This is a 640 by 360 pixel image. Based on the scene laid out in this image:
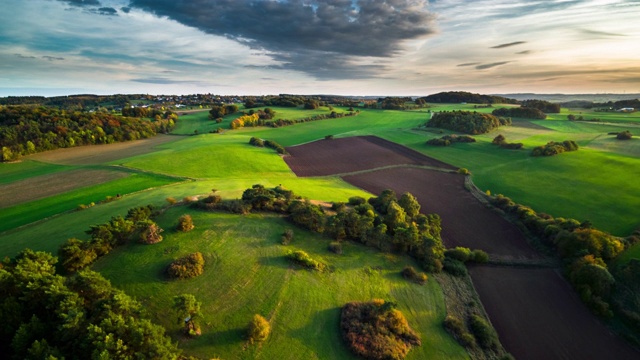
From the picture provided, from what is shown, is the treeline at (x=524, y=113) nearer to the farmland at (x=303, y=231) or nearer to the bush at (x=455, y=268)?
the farmland at (x=303, y=231)

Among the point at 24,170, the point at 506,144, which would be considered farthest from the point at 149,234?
the point at 506,144

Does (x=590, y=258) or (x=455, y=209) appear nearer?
(x=590, y=258)

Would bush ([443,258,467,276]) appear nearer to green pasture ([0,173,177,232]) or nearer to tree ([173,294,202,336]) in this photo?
tree ([173,294,202,336])

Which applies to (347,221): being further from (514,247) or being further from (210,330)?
(514,247)

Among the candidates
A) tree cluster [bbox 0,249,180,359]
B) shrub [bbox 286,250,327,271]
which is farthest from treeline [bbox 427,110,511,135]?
tree cluster [bbox 0,249,180,359]

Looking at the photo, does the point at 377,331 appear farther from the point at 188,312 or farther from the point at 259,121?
the point at 259,121

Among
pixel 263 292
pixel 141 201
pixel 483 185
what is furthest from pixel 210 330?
pixel 483 185
